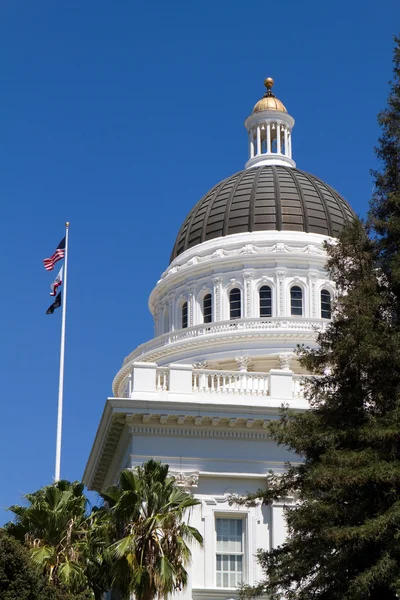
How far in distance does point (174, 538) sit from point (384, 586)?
23.6ft

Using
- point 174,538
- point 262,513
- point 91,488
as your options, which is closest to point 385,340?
point 174,538

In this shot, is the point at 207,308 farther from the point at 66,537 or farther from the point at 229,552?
the point at 66,537

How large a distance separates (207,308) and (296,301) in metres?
4.93

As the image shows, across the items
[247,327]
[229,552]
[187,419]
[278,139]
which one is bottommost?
[229,552]

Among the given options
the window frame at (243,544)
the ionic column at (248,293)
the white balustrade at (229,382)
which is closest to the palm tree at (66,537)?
the window frame at (243,544)

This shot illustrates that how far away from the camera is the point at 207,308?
66.4 m

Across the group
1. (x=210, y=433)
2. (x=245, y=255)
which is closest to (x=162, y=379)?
(x=210, y=433)

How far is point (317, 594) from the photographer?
28.8 meters

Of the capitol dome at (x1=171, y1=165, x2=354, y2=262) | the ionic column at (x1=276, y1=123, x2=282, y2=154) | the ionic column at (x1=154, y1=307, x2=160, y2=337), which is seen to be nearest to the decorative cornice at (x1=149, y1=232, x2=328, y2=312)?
the capitol dome at (x1=171, y1=165, x2=354, y2=262)

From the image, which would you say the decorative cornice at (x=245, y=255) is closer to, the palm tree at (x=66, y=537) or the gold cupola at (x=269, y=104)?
the gold cupola at (x=269, y=104)

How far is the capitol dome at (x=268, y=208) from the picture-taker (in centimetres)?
6706

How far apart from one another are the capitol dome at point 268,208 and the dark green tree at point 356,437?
35.4m

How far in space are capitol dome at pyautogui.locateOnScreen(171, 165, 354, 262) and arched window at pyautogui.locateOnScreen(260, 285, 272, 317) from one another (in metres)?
3.69

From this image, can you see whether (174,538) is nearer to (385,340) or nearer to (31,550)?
(31,550)
